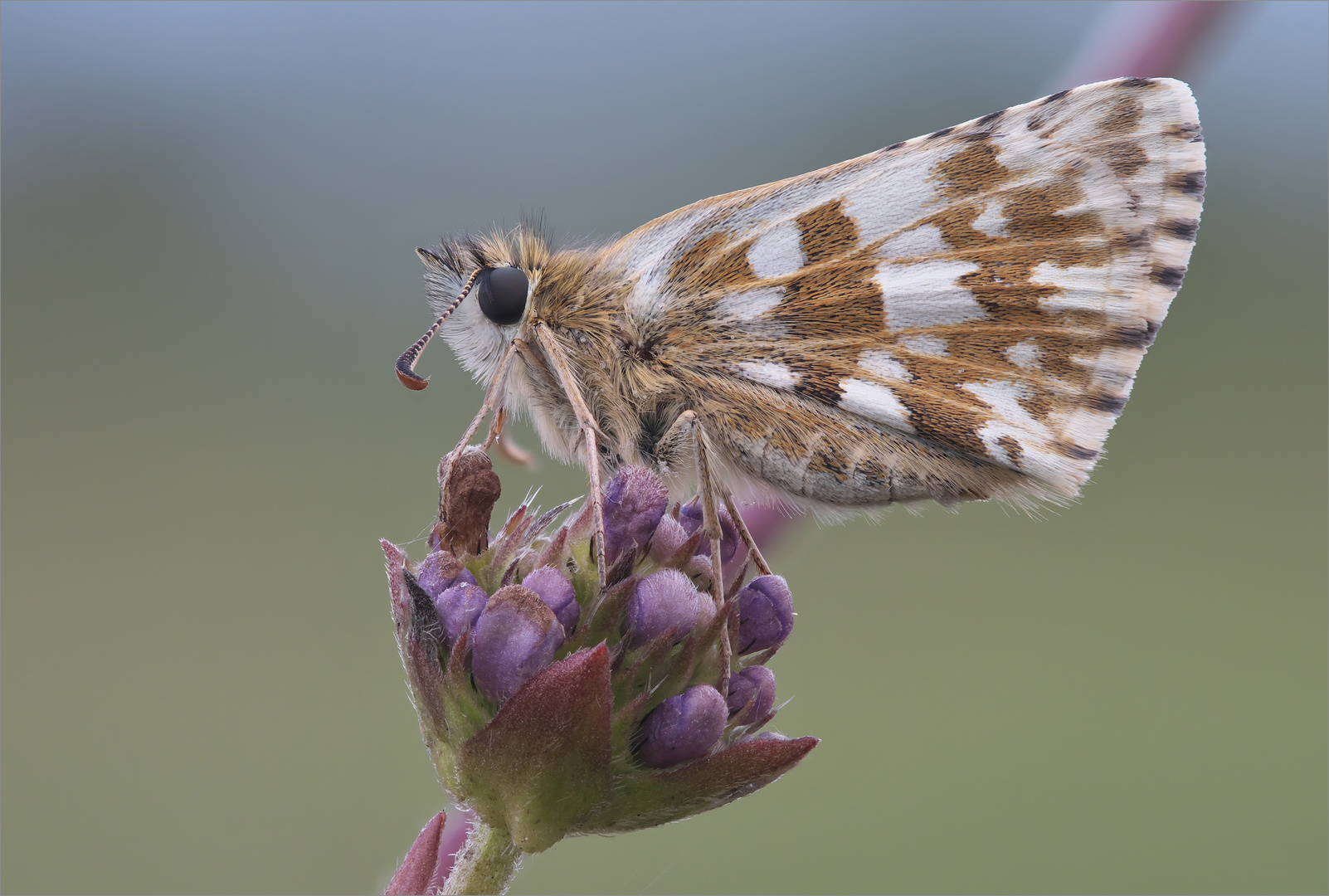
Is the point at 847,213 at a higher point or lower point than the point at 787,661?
higher

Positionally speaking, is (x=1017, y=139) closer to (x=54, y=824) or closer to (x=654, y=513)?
(x=654, y=513)

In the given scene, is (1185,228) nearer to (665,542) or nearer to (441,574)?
(665,542)

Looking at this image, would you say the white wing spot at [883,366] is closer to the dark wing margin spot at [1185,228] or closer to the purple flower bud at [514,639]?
the dark wing margin spot at [1185,228]

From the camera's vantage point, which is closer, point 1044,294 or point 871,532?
point 1044,294

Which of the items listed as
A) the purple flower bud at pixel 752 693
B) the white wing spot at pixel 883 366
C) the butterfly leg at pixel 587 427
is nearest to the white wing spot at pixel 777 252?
the white wing spot at pixel 883 366

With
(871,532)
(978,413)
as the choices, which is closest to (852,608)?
(871,532)

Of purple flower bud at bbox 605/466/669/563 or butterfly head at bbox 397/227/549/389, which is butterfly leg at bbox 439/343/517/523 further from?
purple flower bud at bbox 605/466/669/563

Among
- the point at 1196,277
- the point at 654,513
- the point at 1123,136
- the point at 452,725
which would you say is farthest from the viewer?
the point at 1196,277

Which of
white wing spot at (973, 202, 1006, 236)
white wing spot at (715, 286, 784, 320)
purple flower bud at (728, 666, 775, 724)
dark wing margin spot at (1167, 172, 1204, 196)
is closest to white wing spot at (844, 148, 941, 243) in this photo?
white wing spot at (973, 202, 1006, 236)
